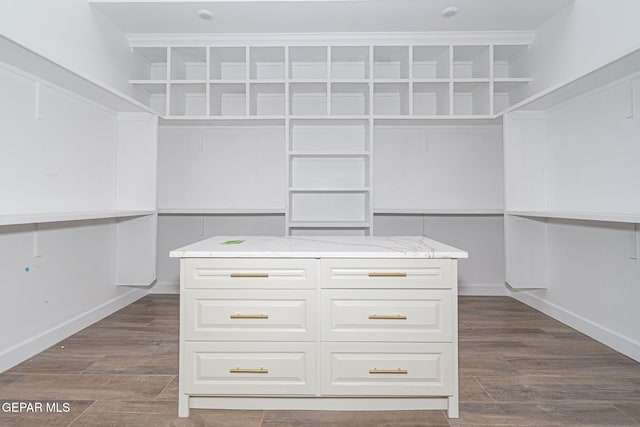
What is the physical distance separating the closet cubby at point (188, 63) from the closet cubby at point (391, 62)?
1665 mm

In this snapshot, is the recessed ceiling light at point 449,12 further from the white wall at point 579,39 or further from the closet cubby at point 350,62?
the white wall at point 579,39

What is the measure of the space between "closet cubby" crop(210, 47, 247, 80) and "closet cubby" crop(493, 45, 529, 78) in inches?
94.6

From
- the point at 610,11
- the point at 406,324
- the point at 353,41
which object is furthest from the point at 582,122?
the point at 406,324

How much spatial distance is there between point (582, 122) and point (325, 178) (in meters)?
2.16

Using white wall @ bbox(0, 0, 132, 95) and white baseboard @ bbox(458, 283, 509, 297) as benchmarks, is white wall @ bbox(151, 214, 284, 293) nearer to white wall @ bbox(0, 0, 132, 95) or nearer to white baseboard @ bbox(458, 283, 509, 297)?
white wall @ bbox(0, 0, 132, 95)

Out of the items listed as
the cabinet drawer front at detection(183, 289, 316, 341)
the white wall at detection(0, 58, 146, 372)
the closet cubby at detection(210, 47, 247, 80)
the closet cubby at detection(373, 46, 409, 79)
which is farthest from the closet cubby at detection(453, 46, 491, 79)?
the white wall at detection(0, 58, 146, 372)

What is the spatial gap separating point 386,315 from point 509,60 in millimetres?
3287

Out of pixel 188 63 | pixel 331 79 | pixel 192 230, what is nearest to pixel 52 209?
pixel 192 230

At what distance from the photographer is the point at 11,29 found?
203 cm

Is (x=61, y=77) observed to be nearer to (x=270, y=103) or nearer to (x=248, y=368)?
(x=270, y=103)

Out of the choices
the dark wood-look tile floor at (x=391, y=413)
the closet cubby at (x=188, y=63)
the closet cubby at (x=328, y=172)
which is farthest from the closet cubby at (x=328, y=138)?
the dark wood-look tile floor at (x=391, y=413)

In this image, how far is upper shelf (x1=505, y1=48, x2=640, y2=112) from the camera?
1876 mm

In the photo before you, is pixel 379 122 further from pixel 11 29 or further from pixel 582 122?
pixel 11 29

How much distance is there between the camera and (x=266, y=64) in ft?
11.7
